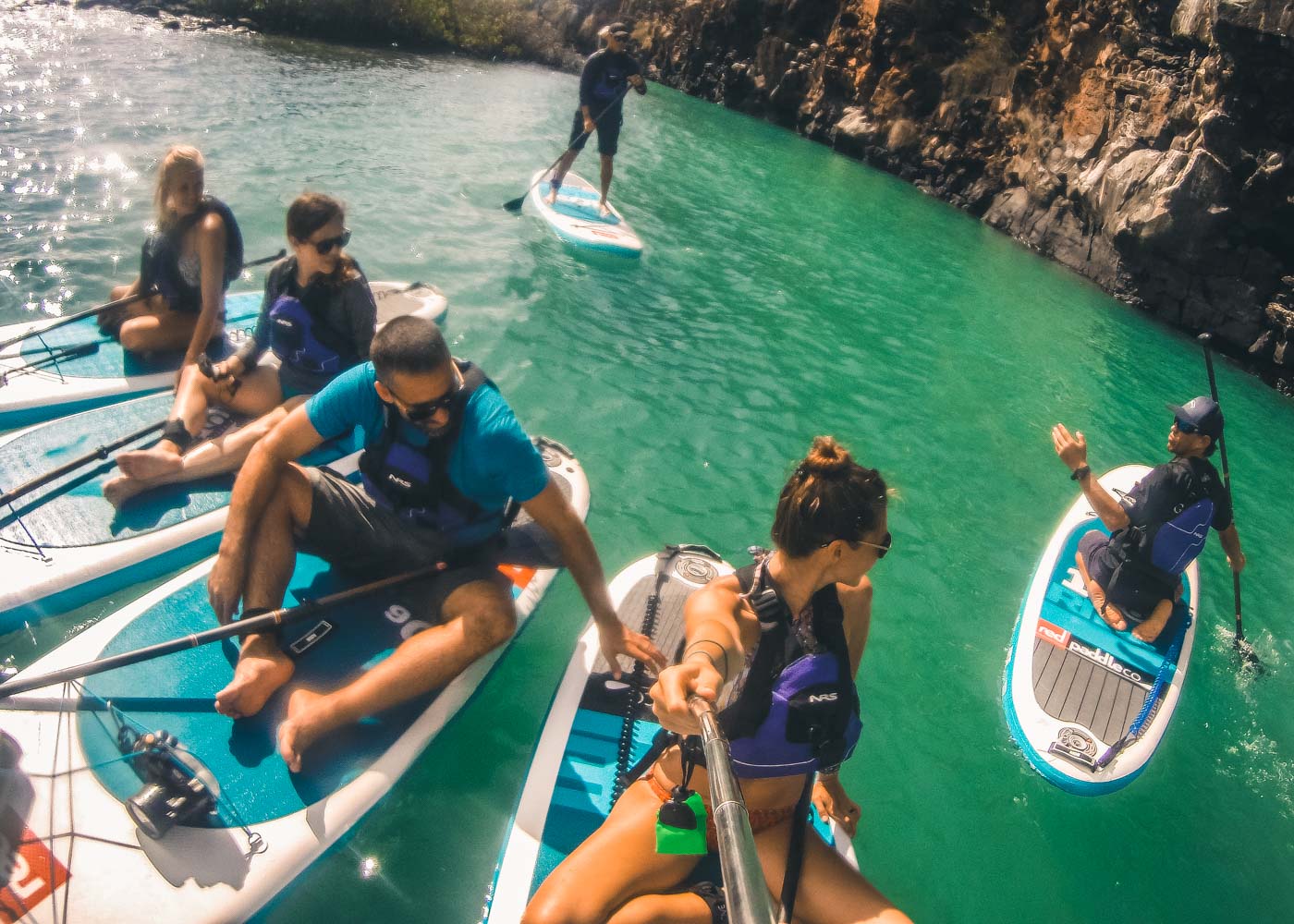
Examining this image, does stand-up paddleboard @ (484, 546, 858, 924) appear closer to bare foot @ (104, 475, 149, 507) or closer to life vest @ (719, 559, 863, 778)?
life vest @ (719, 559, 863, 778)

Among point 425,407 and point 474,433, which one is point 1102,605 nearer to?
point 474,433

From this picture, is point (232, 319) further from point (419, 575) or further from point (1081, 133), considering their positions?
point (1081, 133)

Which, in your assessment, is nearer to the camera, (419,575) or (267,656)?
(267,656)

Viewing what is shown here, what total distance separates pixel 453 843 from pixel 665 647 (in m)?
1.40

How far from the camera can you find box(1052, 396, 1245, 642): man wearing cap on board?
501 cm

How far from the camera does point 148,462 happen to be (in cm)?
462

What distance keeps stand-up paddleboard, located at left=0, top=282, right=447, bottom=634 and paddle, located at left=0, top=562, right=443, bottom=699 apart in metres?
1.09

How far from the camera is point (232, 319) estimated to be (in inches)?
262

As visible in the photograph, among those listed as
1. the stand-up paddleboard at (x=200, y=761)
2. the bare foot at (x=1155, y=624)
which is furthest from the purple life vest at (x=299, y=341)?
the bare foot at (x=1155, y=624)

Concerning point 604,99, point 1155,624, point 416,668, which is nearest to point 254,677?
point 416,668

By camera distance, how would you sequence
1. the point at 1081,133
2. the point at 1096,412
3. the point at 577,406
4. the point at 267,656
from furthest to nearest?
the point at 1081,133, the point at 1096,412, the point at 577,406, the point at 267,656

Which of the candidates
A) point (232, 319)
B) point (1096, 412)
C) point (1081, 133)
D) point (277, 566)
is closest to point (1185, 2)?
point (1081, 133)

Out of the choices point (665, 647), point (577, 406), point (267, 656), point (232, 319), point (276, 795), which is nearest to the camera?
→ point (276, 795)

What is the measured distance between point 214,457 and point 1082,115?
23127mm
